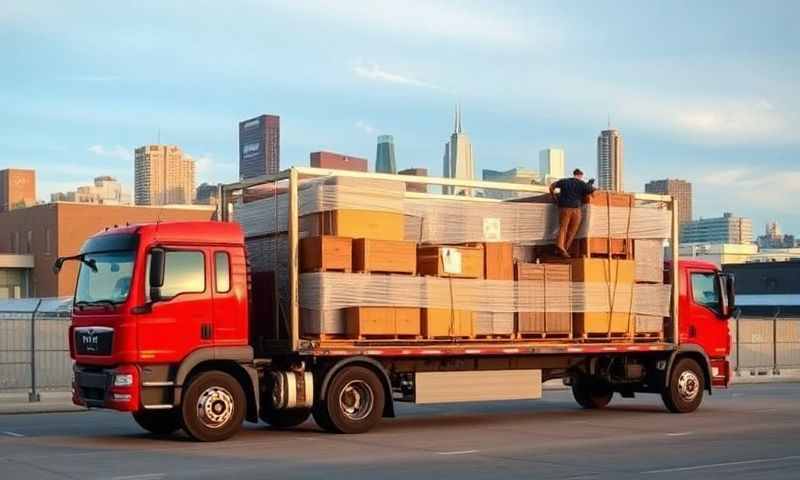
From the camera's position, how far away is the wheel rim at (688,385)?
66.7ft

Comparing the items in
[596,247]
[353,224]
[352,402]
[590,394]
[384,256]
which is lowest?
[590,394]

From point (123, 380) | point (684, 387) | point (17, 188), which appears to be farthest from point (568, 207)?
point (17, 188)

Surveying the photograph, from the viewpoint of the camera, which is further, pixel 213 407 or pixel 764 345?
pixel 764 345

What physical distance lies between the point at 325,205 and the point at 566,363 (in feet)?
17.4

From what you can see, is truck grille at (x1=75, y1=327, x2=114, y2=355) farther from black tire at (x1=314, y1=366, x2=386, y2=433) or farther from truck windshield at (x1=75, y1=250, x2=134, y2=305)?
black tire at (x1=314, y1=366, x2=386, y2=433)

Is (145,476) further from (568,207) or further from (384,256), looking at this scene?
(568,207)

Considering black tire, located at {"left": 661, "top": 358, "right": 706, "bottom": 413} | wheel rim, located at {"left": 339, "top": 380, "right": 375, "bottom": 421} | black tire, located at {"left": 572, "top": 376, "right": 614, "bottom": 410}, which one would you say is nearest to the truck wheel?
wheel rim, located at {"left": 339, "top": 380, "right": 375, "bottom": 421}

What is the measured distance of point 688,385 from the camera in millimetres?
20422

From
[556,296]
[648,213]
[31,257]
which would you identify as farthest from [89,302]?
[31,257]

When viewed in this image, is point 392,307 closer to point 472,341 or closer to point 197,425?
point 472,341

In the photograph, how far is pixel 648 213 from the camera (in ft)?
65.3

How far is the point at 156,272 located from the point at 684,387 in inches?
391

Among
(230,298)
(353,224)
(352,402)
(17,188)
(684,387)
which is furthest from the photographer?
(17,188)

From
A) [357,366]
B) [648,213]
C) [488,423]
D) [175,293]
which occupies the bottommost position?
[488,423]
